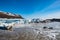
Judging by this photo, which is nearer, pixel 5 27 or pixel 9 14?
pixel 5 27

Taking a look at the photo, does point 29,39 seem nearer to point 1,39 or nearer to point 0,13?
point 1,39

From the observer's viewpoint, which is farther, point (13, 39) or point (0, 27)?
point (0, 27)

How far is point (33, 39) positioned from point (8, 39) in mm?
1873

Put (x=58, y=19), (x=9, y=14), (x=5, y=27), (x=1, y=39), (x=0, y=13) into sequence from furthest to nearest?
(x=58, y=19) → (x=9, y=14) → (x=0, y=13) → (x=5, y=27) → (x=1, y=39)

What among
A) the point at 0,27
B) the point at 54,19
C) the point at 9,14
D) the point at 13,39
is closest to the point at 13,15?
the point at 9,14

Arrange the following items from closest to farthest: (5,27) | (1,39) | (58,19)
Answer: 1. (1,39)
2. (5,27)
3. (58,19)

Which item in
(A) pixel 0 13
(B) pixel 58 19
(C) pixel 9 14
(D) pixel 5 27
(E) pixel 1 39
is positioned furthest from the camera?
(B) pixel 58 19

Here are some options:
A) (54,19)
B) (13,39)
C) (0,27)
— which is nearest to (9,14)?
(54,19)

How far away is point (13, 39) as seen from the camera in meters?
10.7

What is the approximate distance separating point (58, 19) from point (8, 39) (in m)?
59.7

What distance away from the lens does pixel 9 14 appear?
168ft

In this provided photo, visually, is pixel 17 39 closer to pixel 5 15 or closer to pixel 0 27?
pixel 0 27

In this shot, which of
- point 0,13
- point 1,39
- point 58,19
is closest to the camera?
point 1,39

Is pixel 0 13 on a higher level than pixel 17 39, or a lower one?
higher
